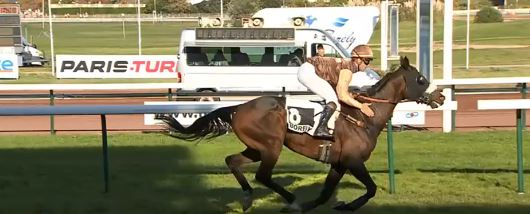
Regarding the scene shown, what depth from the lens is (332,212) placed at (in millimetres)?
6965

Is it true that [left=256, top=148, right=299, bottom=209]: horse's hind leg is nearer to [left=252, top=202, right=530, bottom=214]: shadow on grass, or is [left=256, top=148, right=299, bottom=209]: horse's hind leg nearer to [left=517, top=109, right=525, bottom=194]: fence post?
[left=252, top=202, right=530, bottom=214]: shadow on grass

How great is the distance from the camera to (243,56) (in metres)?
16.8

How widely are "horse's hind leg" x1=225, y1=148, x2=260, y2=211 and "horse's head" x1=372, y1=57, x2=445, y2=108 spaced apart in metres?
1.34

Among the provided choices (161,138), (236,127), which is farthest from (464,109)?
(236,127)

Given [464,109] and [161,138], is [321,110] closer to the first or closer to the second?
[161,138]

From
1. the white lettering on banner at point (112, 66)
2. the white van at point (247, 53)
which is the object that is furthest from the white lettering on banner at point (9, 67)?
the white van at point (247, 53)

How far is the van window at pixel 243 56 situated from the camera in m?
16.6

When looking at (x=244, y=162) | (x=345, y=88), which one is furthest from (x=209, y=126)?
(x=345, y=88)

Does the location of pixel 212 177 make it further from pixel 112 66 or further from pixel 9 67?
pixel 9 67

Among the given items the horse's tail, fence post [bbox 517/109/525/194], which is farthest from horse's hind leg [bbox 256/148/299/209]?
fence post [bbox 517/109/525/194]

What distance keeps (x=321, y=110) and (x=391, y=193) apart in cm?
195

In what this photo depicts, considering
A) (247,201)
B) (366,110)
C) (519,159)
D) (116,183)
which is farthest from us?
(116,183)

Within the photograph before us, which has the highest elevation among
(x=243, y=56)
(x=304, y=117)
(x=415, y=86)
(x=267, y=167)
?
(x=243, y=56)

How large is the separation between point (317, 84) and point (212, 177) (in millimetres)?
2880
